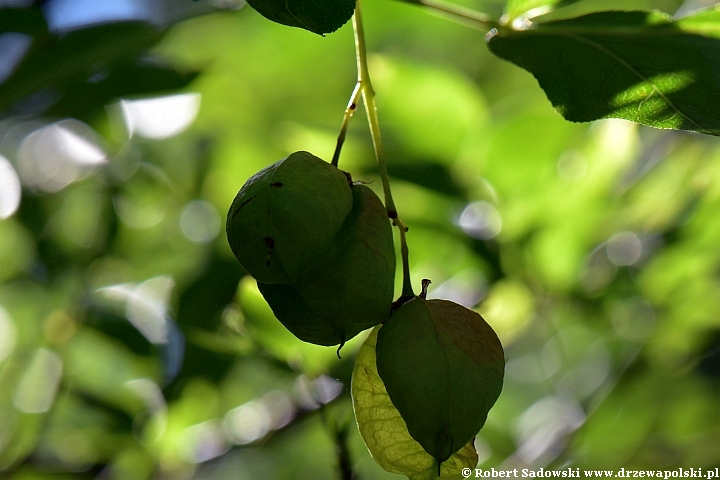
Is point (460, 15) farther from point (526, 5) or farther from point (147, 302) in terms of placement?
point (147, 302)

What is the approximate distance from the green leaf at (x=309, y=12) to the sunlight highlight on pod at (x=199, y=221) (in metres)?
1.07

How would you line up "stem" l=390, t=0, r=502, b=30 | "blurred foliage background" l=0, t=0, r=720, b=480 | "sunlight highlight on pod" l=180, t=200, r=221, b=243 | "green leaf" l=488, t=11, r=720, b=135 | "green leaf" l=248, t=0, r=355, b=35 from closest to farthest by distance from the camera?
"green leaf" l=248, t=0, r=355, b=35 → "green leaf" l=488, t=11, r=720, b=135 → "stem" l=390, t=0, r=502, b=30 → "blurred foliage background" l=0, t=0, r=720, b=480 → "sunlight highlight on pod" l=180, t=200, r=221, b=243

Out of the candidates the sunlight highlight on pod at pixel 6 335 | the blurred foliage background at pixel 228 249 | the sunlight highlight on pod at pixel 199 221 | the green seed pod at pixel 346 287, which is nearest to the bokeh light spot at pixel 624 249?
the blurred foliage background at pixel 228 249

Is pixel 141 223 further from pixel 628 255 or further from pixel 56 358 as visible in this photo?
pixel 628 255

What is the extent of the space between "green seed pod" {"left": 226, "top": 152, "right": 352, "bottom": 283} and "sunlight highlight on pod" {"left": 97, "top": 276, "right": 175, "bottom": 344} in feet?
3.02

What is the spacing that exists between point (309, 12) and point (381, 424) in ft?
1.66

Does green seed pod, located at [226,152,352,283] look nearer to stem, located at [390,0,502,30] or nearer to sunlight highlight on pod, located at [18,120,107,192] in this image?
stem, located at [390,0,502,30]

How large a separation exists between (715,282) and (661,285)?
214 millimetres

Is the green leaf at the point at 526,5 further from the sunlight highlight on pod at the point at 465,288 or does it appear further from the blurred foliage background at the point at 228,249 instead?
the sunlight highlight on pod at the point at 465,288

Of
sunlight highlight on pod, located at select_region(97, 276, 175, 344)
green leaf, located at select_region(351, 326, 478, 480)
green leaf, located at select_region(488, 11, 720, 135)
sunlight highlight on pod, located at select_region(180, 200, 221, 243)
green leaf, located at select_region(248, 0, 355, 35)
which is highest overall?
green leaf, located at select_region(248, 0, 355, 35)

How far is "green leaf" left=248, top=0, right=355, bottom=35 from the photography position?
2.55 ft

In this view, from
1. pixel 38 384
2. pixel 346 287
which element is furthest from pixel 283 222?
pixel 38 384

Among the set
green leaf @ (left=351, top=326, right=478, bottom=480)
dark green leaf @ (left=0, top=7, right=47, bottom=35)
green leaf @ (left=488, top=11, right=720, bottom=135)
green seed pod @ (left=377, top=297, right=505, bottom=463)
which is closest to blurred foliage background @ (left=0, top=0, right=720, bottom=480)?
dark green leaf @ (left=0, top=7, right=47, bottom=35)

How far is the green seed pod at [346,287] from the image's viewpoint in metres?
0.87
